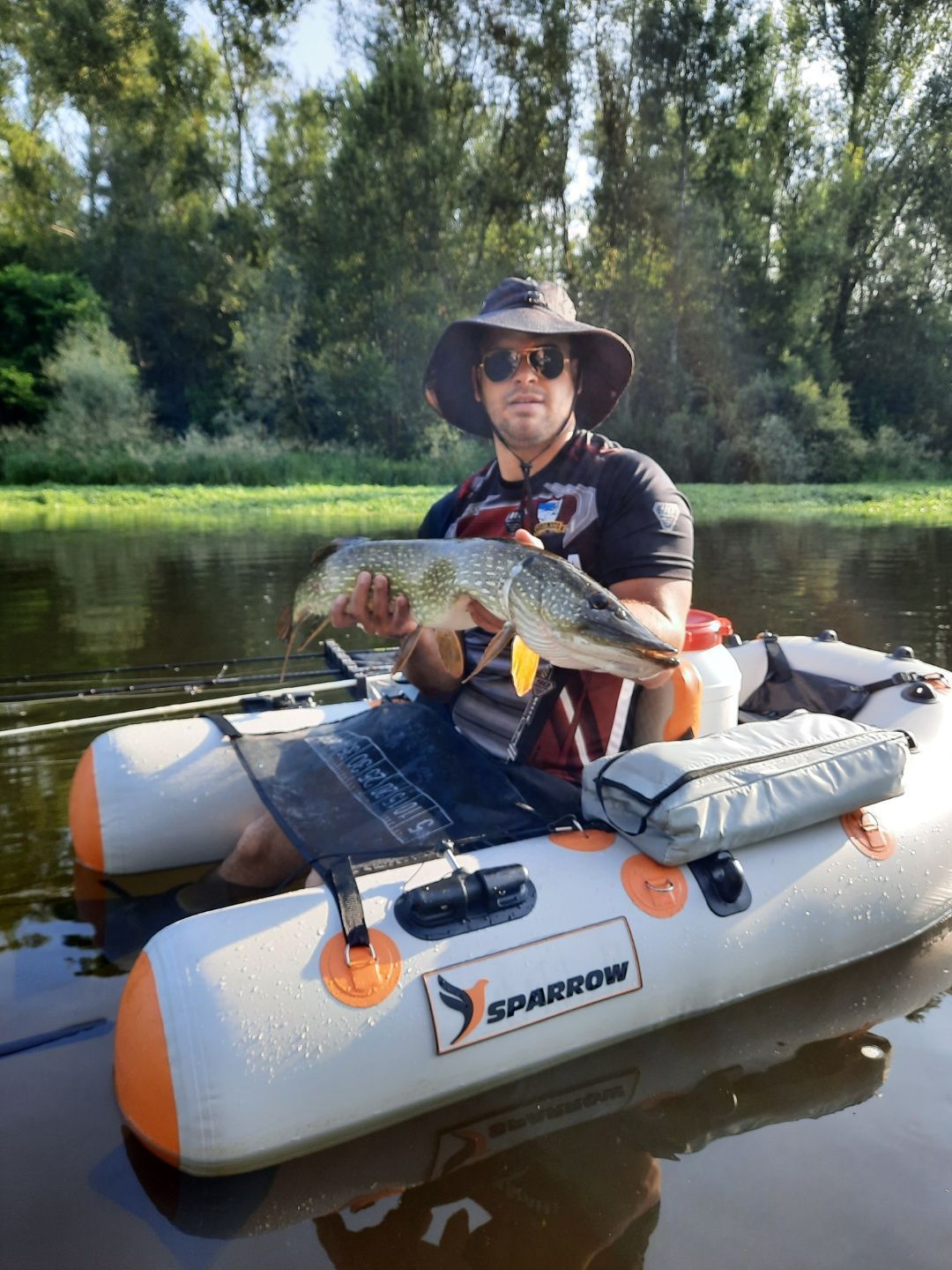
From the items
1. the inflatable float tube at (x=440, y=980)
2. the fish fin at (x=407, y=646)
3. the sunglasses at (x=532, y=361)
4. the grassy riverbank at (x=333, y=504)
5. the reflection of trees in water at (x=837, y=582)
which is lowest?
the grassy riverbank at (x=333, y=504)

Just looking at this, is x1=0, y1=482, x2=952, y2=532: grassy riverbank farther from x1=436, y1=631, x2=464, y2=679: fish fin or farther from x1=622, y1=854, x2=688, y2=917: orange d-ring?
x1=622, y1=854, x2=688, y2=917: orange d-ring

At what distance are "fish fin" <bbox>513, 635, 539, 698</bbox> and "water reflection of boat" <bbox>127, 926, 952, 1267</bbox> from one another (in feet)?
3.61

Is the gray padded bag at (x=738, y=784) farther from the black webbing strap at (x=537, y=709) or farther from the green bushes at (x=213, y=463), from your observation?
the green bushes at (x=213, y=463)

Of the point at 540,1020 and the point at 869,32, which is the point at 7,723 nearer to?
the point at 540,1020

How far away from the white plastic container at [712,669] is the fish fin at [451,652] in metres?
0.78

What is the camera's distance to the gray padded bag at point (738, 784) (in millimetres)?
2777

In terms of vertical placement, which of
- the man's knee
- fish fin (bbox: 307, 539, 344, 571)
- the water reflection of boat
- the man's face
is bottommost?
the water reflection of boat

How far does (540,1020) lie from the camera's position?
258cm

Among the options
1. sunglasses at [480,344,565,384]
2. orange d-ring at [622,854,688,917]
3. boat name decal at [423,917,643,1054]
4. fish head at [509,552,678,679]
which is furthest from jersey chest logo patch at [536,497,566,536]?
boat name decal at [423,917,643,1054]

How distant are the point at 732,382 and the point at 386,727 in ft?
88.1

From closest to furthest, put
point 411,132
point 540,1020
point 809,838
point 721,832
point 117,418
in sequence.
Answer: point 540,1020, point 721,832, point 809,838, point 117,418, point 411,132

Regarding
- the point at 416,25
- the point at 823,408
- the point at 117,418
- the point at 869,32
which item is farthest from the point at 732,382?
the point at 117,418

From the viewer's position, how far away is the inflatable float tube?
226 cm

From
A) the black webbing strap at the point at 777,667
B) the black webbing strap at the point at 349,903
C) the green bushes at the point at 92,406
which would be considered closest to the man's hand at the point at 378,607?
the black webbing strap at the point at 349,903
